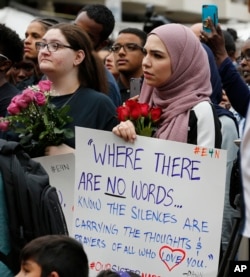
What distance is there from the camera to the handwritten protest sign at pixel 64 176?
6848mm

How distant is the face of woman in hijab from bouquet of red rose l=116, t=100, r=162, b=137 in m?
0.18

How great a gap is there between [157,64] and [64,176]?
0.85 meters

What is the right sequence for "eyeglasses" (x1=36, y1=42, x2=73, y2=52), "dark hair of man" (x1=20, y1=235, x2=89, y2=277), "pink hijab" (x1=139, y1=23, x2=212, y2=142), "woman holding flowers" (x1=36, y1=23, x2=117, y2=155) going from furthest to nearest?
"eyeglasses" (x1=36, y1=42, x2=73, y2=52) → "woman holding flowers" (x1=36, y1=23, x2=117, y2=155) → "pink hijab" (x1=139, y1=23, x2=212, y2=142) → "dark hair of man" (x1=20, y1=235, x2=89, y2=277)

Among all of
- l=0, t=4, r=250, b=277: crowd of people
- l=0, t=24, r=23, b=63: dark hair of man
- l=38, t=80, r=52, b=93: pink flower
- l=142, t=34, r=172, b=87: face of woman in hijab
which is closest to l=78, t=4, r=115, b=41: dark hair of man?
l=0, t=4, r=250, b=277: crowd of people

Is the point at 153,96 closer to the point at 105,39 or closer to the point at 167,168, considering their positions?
the point at 167,168

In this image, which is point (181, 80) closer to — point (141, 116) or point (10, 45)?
point (141, 116)

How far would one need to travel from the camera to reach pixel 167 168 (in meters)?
6.53

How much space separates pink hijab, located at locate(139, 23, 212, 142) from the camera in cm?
672

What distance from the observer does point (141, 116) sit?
263 inches

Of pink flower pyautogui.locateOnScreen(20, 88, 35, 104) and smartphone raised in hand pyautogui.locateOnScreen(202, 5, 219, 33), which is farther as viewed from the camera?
smartphone raised in hand pyautogui.locateOnScreen(202, 5, 219, 33)

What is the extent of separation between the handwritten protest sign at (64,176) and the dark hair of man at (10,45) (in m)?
1.36

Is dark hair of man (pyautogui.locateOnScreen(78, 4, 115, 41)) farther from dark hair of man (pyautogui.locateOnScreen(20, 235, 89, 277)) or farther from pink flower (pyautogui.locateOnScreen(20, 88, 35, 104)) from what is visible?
dark hair of man (pyautogui.locateOnScreen(20, 235, 89, 277))

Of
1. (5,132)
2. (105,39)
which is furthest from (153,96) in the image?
(105,39)

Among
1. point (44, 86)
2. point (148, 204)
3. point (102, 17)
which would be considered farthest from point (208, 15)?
point (102, 17)
